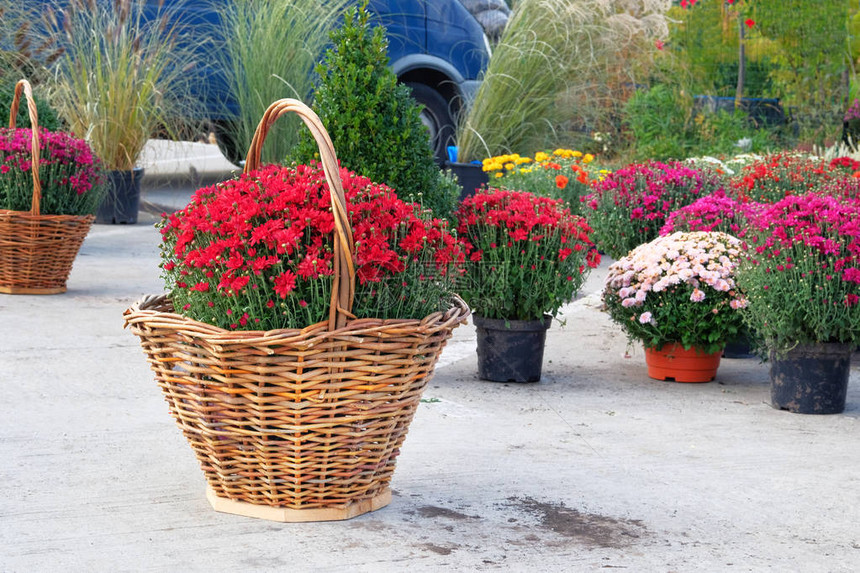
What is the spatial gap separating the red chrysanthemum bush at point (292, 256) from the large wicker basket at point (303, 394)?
9 centimetres

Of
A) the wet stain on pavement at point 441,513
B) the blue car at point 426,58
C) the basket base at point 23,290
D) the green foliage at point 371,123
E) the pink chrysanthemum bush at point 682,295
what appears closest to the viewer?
the wet stain on pavement at point 441,513

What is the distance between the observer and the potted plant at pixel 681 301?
16.3 feet

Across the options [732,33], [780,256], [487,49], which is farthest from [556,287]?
[732,33]

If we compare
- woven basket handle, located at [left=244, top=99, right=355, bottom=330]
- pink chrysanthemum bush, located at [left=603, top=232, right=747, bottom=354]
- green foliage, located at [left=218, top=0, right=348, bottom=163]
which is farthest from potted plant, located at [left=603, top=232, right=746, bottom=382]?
green foliage, located at [left=218, top=0, right=348, bottom=163]

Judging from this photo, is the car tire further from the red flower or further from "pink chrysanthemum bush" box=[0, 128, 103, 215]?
the red flower

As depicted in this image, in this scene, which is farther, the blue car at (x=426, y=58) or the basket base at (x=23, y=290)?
the blue car at (x=426, y=58)

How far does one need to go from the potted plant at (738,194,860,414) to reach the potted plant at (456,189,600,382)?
800mm

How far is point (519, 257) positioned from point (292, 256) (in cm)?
209

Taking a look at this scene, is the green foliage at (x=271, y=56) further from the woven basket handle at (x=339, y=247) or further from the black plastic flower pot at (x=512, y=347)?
the woven basket handle at (x=339, y=247)

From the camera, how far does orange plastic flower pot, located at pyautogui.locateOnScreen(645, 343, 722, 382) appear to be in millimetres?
5168

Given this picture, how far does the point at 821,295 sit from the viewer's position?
435 cm

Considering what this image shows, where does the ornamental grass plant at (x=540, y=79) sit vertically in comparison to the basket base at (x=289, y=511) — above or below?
above

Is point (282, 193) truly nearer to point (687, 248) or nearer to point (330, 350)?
point (330, 350)

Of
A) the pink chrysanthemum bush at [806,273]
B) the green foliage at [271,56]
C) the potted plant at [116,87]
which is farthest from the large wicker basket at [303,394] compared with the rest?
the potted plant at [116,87]
